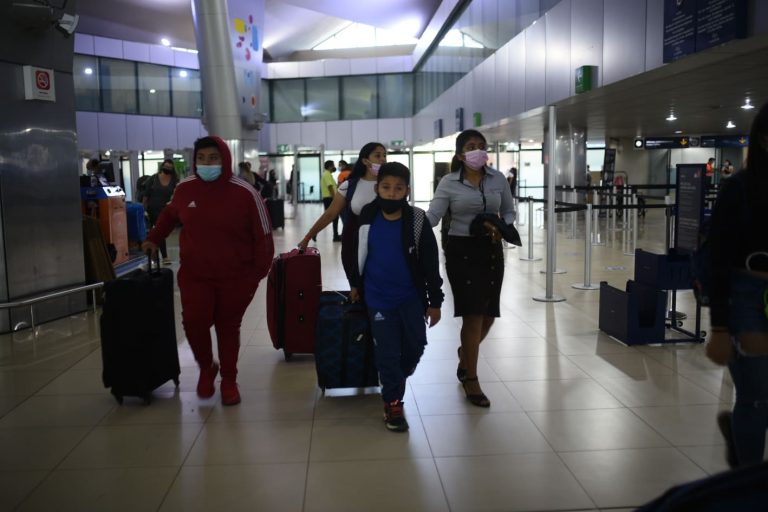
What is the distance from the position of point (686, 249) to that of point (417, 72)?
28991mm

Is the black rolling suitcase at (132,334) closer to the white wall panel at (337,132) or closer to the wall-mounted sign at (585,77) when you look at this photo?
the wall-mounted sign at (585,77)

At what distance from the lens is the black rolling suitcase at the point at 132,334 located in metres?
4.64

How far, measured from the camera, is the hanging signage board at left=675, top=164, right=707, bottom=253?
595 centimetres

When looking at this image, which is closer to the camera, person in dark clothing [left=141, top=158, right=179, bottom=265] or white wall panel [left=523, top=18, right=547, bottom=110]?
white wall panel [left=523, top=18, right=547, bottom=110]

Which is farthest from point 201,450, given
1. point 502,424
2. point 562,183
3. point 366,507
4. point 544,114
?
point 562,183

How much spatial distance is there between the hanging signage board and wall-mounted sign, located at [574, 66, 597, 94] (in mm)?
2466

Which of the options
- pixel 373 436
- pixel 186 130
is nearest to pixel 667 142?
pixel 186 130

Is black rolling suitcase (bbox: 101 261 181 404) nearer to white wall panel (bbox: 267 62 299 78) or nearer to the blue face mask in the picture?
the blue face mask

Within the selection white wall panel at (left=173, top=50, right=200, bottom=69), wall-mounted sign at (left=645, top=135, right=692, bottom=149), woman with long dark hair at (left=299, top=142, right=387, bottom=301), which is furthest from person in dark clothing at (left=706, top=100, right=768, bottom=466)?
white wall panel at (left=173, top=50, right=200, bottom=69)

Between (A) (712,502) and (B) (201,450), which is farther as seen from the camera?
(B) (201,450)

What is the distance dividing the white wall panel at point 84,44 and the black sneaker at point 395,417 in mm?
26873

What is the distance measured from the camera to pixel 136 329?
4.66 m

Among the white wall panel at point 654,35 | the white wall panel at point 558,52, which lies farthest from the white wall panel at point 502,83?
the white wall panel at point 654,35

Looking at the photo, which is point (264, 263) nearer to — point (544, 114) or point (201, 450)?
point (201, 450)
